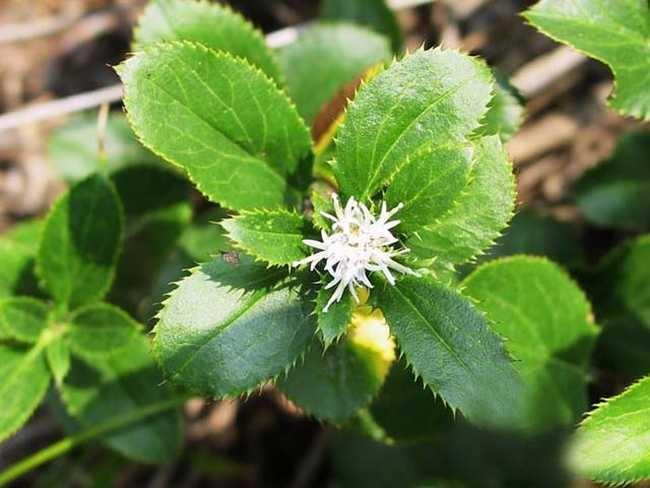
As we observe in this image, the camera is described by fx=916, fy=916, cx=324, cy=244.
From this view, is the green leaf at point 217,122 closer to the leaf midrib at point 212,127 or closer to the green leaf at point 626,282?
the leaf midrib at point 212,127

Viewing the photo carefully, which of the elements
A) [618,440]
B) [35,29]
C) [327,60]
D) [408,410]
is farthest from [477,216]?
[35,29]

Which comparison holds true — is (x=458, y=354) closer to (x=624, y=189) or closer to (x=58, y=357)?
(x=58, y=357)

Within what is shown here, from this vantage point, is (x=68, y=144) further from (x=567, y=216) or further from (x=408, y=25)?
(x=567, y=216)

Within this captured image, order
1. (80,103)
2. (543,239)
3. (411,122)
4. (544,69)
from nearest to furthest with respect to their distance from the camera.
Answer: (411,122) → (543,239) → (80,103) → (544,69)

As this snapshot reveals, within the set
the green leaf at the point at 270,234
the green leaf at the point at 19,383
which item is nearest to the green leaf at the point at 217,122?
the green leaf at the point at 270,234

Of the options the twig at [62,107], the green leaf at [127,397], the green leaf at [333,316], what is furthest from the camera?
the twig at [62,107]
